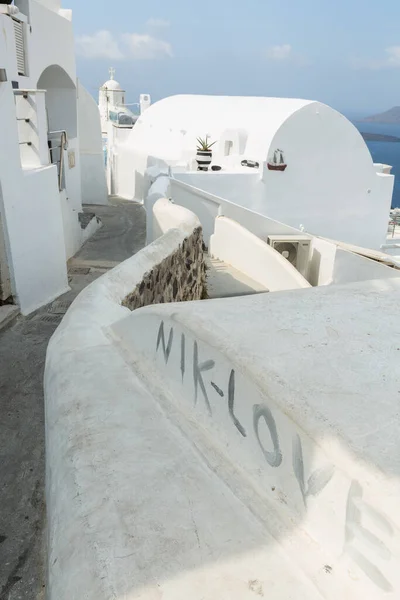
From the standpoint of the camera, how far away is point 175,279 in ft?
19.4

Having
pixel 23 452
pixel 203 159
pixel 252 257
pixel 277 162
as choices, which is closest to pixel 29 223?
pixel 23 452

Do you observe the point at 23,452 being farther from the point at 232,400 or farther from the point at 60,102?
the point at 60,102

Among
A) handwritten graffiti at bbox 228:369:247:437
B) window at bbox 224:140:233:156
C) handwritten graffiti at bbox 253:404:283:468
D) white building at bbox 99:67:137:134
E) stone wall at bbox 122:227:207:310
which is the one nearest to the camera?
handwritten graffiti at bbox 253:404:283:468

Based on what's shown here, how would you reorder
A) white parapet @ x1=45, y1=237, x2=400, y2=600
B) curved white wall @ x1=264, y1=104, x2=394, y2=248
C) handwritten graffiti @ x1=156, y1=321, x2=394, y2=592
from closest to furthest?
handwritten graffiti @ x1=156, y1=321, x2=394, y2=592 < white parapet @ x1=45, y1=237, x2=400, y2=600 < curved white wall @ x1=264, y1=104, x2=394, y2=248

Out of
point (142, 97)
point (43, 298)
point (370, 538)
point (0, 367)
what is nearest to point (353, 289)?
point (370, 538)

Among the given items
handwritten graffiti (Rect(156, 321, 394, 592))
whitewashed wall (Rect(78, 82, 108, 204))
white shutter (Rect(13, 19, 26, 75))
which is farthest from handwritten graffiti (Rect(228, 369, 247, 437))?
whitewashed wall (Rect(78, 82, 108, 204))

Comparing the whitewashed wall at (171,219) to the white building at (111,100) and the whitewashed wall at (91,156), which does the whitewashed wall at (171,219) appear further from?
the white building at (111,100)

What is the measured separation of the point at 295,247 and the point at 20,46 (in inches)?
330

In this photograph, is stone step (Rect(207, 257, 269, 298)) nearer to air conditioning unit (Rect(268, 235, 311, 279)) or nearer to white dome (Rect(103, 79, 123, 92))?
air conditioning unit (Rect(268, 235, 311, 279))

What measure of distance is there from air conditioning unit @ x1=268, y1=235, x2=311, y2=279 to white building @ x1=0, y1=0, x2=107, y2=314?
5.48 metres

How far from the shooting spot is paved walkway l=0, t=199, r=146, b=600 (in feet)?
9.57

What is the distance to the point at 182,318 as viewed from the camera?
2660 mm

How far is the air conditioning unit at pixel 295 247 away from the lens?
45.1ft

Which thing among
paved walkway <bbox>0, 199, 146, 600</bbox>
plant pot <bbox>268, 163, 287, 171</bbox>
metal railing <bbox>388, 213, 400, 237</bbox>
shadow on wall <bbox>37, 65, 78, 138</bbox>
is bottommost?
metal railing <bbox>388, 213, 400, 237</bbox>
